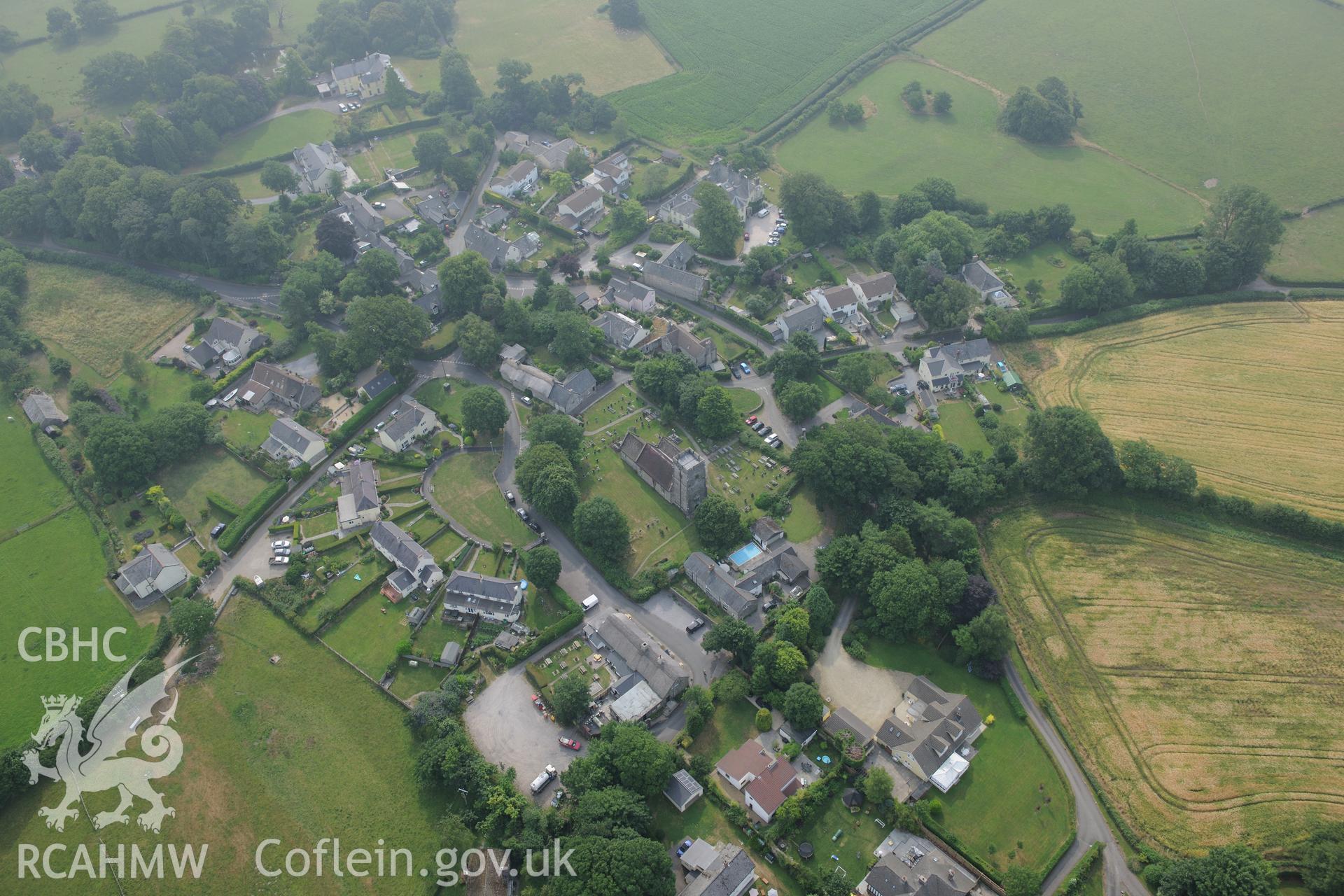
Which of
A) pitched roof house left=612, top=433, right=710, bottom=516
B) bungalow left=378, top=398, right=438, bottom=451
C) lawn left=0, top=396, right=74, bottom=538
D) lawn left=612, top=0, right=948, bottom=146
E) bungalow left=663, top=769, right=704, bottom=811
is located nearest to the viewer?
bungalow left=663, top=769, right=704, bottom=811

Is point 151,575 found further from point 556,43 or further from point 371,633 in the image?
point 556,43

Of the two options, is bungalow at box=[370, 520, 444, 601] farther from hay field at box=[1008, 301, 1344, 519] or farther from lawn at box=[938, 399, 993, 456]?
hay field at box=[1008, 301, 1344, 519]

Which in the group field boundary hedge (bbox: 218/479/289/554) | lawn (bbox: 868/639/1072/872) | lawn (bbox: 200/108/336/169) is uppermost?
lawn (bbox: 200/108/336/169)

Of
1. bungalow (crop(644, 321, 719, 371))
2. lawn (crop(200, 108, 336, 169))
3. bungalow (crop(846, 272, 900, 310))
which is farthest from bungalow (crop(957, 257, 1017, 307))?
lawn (crop(200, 108, 336, 169))

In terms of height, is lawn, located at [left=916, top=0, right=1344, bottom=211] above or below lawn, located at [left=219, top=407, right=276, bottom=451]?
above

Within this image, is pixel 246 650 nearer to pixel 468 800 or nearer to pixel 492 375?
pixel 468 800

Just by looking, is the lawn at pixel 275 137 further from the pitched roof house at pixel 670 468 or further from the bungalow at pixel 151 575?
the pitched roof house at pixel 670 468

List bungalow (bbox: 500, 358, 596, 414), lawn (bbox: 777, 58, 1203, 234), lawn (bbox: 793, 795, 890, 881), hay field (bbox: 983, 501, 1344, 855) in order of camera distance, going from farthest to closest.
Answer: lawn (bbox: 777, 58, 1203, 234) → bungalow (bbox: 500, 358, 596, 414) → hay field (bbox: 983, 501, 1344, 855) → lawn (bbox: 793, 795, 890, 881)
